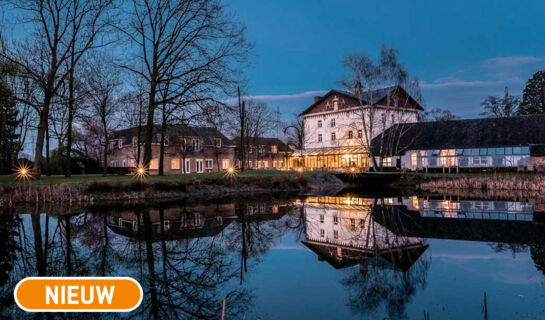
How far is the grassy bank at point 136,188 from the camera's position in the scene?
1758cm

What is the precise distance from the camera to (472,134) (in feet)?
131

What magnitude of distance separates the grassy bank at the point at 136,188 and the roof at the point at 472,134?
15136 mm

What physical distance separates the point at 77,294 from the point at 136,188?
16.9 m

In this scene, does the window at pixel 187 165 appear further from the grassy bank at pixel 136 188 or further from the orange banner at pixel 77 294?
the orange banner at pixel 77 294

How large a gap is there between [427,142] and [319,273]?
3906cm

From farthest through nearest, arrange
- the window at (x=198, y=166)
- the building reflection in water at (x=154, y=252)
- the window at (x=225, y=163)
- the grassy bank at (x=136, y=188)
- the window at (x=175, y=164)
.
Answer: the window at (x=225, y=163), the window at (x=198, y=166), the window at (x=175, y=164), the grassy bank at (x=136, y=188), the building reflection in water at (x=154, y=252)

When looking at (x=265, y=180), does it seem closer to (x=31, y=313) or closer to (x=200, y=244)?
(x=200, y=244)

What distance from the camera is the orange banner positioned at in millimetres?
3631

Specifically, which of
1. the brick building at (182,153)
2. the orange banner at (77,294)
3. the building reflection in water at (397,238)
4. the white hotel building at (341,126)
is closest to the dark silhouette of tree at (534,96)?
the white hotel building at (341,126)

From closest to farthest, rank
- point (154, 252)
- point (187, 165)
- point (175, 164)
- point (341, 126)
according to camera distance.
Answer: point (154, 252), point (175, 164), point (187, 165), point (341, 126)

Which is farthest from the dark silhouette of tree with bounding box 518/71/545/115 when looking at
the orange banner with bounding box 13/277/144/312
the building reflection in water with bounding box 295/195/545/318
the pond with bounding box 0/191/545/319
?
the orange banner with bounding box 13/277/144/312

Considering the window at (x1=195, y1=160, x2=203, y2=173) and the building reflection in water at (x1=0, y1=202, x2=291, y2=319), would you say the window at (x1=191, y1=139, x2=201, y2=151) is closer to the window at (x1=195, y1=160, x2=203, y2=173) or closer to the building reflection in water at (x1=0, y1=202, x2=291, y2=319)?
the window at (x1=195, y1=160, x2=203, y2=173)

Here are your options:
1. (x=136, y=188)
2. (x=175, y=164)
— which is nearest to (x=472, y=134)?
(x=175, y=164)

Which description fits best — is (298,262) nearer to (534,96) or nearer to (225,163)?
(225,163)
